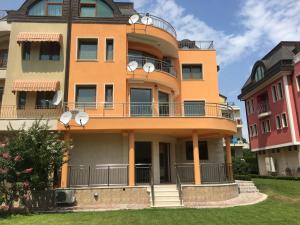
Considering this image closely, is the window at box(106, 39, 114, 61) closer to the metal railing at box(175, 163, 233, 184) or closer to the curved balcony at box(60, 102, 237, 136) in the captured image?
the curved balcony at box(60, 102, 237, 136)

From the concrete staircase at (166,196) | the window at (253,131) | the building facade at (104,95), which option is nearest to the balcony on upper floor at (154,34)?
the building facade at (104,95)

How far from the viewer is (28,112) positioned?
786 inches

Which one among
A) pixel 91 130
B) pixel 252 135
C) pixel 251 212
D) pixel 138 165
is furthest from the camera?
pixel 252 135

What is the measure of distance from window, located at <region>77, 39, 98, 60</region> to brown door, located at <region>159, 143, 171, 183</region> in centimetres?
831

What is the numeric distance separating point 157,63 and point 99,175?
10061mm

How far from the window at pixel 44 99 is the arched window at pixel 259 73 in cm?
2746

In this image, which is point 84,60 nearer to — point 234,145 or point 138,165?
point 138,165

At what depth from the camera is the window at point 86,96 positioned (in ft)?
66.6

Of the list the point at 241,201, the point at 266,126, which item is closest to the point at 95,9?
the point at 241,201

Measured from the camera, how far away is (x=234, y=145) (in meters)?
60.3

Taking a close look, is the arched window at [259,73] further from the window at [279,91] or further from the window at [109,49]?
the window at [109,49]

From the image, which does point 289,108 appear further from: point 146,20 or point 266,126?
point 146,20

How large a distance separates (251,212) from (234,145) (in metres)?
48.2

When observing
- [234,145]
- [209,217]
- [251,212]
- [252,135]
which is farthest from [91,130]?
[234,145]
